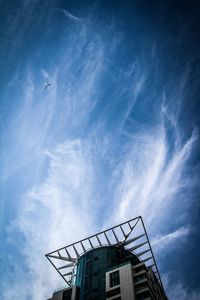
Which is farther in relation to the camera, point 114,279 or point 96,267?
point 96,267

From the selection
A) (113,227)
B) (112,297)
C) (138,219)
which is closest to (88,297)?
(112,297)

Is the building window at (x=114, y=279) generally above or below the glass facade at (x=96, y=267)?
below

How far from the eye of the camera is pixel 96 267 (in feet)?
226

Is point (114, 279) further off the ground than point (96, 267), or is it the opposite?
point (96, 267)

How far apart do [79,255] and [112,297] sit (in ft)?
99.5

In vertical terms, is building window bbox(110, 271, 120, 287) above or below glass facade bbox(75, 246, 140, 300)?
below

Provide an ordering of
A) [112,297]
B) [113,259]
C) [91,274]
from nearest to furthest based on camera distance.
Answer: [112,297] < [91,274] < [113,259]

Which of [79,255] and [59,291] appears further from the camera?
[79,255]

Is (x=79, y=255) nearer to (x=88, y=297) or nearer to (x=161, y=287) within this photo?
(x=88, y=297)

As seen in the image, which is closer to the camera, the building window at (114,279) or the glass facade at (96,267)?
the building window at (114,279)

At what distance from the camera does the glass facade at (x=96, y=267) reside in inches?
2393

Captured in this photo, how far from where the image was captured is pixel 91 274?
66.6 meters

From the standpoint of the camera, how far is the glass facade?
60.8 metres

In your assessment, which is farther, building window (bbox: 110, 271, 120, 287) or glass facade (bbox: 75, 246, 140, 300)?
→ glass facade (bbox: 75, 246, 140, 300)
